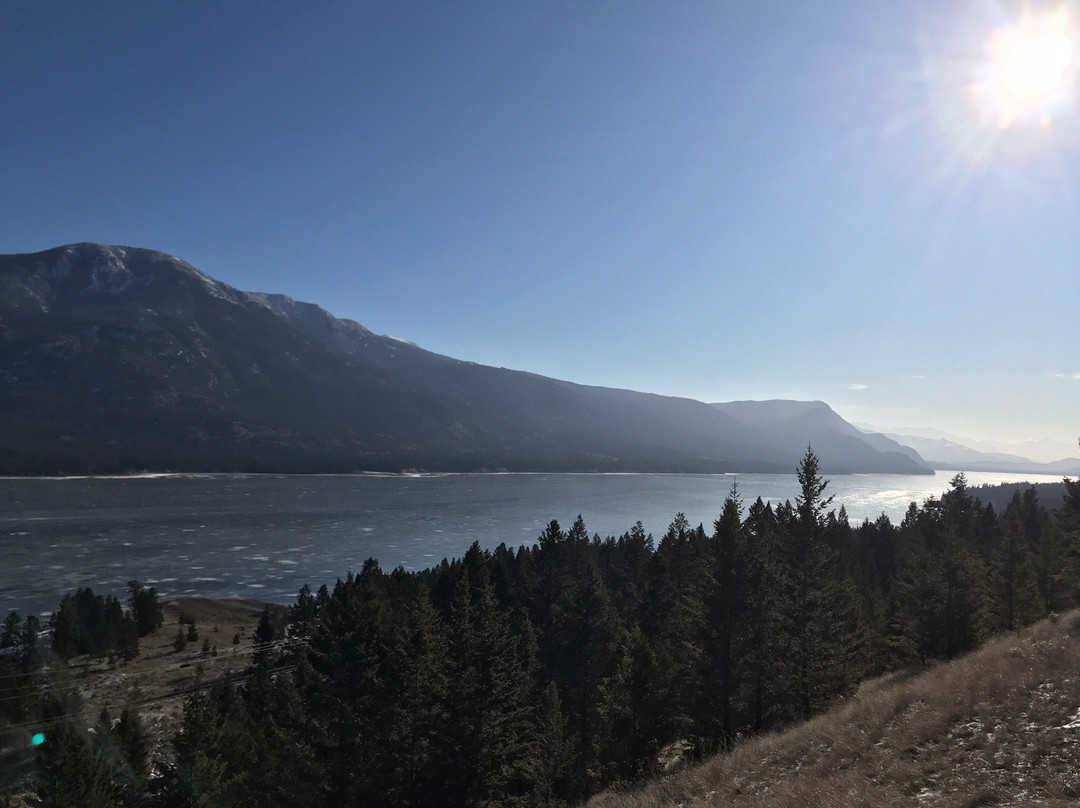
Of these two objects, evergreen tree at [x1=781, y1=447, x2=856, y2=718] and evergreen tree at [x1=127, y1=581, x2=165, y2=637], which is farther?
evergreen tree at [x1=127, y1=581, x2=165, y2=637]

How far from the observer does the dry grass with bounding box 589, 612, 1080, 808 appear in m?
9.88

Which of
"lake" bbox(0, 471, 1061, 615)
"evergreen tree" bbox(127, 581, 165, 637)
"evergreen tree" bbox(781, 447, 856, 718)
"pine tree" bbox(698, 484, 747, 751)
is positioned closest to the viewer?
"evergreen tree" bbox(781, 447, 856, 718)

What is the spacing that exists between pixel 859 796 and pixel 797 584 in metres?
17.3

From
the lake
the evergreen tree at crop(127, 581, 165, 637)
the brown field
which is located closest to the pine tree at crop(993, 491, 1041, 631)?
the brown field

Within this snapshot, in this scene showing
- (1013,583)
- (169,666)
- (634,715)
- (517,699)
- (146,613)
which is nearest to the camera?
(634,715)

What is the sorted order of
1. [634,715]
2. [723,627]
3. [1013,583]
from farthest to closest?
[1013,583], [723,627], [634,715]

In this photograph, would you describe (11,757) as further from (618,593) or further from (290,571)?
(290,571)

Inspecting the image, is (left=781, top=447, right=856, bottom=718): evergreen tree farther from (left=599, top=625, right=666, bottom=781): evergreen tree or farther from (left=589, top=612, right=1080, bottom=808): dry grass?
(left=589, top=612, right=1080, bottom=808): dry grass

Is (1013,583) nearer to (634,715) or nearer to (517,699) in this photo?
(634,715)

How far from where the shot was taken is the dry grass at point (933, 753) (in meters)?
9.88

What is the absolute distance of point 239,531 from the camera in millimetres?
122000

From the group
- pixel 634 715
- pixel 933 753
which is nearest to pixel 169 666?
pixel 634 715

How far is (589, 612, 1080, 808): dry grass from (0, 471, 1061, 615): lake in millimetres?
75319

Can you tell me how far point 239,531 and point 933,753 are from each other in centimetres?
13274
